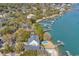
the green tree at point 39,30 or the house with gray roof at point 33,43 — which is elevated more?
the green tree at point 39,30

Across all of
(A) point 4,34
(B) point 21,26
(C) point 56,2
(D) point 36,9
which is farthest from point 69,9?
(A) point 4,34

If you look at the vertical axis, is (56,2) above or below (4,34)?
above

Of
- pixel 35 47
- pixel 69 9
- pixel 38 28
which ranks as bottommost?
pixel 35 47

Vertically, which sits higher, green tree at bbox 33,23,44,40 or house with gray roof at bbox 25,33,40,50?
green tree at bbox 33,23,44,40

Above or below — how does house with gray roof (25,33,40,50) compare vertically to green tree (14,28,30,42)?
below

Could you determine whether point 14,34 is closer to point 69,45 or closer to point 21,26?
point 21,26

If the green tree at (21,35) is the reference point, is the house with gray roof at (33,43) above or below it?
below

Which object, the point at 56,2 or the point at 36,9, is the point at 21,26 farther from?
the point at 56,2
